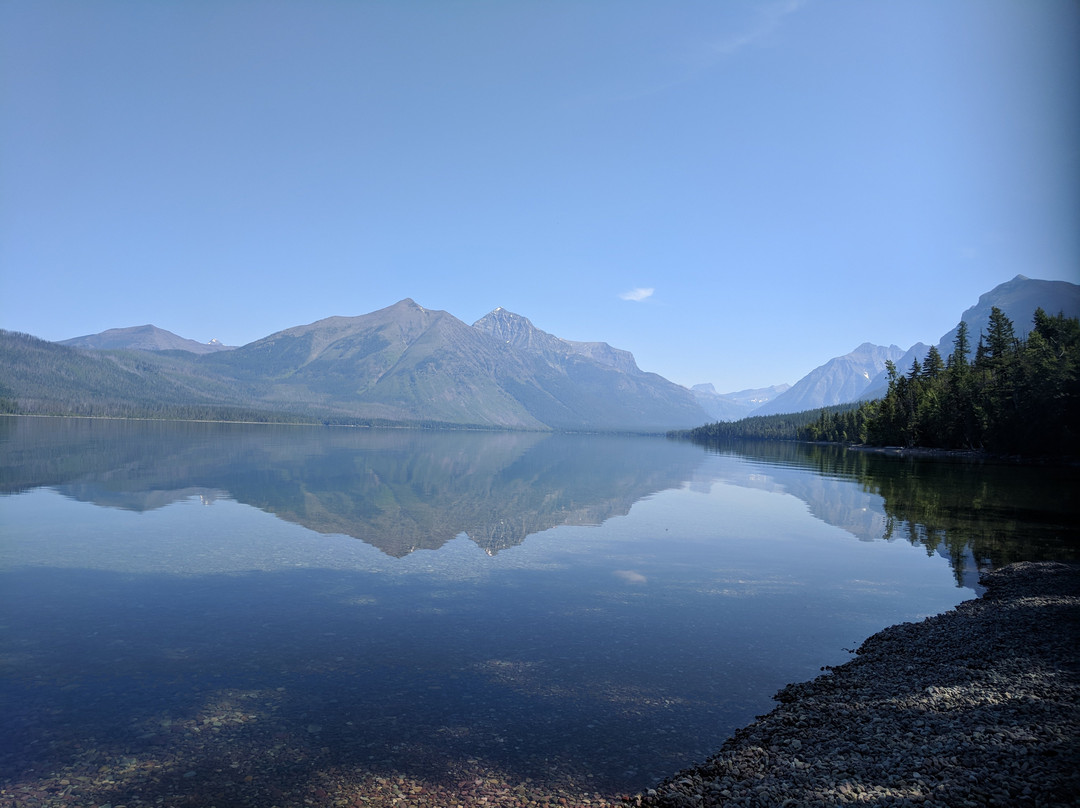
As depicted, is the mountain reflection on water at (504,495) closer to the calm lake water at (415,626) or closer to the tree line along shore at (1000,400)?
the calm lake water at (415,626)

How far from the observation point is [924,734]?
11.4 m

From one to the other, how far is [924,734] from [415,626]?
581 inches

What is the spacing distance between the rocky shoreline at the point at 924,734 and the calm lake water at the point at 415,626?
1273 mm

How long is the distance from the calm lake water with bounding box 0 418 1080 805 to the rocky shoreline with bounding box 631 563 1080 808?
1.27m

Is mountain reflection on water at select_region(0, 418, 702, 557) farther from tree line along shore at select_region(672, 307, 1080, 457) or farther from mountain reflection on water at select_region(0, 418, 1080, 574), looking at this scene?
tree line along shore at select_region(672, 307, 1080, 457)

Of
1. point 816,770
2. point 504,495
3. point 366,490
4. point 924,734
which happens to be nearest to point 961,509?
point 504,495

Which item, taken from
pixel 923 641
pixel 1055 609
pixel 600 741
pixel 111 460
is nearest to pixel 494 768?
pixel 600 741

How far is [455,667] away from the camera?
16.9 metres

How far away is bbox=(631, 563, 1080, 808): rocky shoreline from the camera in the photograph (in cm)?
942

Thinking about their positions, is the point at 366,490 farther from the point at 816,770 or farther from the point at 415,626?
the point at 816,770

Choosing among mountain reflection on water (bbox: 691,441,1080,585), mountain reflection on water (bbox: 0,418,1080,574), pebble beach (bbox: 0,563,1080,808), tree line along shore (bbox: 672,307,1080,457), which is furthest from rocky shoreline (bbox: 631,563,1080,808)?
tree line along shore (bbox: 672,307,1080,457)

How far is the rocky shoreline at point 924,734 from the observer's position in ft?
30.9

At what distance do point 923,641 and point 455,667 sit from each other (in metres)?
14.3

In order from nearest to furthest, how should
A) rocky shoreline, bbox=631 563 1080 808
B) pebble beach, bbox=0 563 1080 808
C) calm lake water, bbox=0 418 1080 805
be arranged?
rocky shoreline, bbox=631 563 1080 808, pebble beach, bbox=0 563 1080 808, calm lake water, bbox=0 418 1080 805
